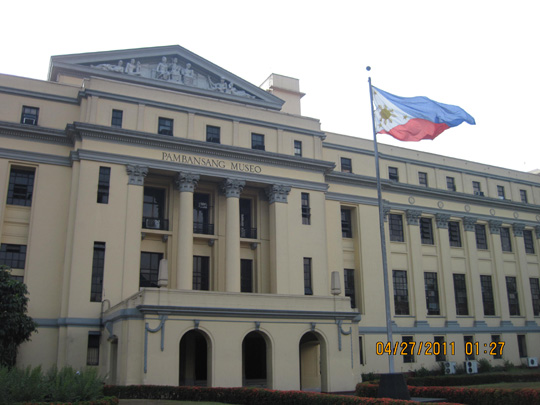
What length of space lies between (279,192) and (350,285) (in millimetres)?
10426

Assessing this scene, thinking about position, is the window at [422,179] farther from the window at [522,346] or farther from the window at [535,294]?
the window at [522,346]

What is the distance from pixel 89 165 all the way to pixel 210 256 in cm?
1064

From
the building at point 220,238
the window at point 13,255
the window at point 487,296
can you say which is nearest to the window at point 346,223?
the building at point 220,238

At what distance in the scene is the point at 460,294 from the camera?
51.8m

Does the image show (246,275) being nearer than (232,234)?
No

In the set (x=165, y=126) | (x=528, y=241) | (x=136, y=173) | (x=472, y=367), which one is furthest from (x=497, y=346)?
(x=136, y=173)

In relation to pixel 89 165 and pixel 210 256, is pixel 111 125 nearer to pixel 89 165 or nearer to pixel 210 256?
pixel 89 165

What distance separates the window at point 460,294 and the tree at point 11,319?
1413 inches

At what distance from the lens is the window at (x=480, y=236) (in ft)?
181

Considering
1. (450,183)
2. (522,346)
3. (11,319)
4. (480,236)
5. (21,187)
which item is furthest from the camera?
(480,236)

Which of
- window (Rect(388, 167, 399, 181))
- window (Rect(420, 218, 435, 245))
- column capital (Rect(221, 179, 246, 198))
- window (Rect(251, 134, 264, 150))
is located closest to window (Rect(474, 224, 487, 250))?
window (Rect(420, 218, 435, 245))

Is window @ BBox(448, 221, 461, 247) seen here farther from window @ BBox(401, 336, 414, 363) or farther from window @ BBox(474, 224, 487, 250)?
window @ BBox(401, 336, 414, 363)

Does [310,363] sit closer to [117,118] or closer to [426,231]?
[117,118]

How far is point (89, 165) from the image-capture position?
3681 cm
